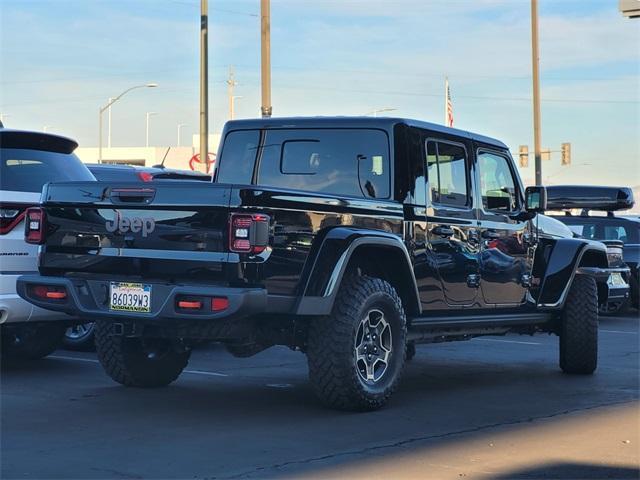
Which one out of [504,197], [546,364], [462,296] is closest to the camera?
[462,296]

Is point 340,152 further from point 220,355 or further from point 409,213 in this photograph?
point 220,355

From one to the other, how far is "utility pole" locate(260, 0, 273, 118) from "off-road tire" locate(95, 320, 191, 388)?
10997 mm

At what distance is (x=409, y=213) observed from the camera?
25.9 feet

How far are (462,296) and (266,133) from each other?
205cm

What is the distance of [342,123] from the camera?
8398mm

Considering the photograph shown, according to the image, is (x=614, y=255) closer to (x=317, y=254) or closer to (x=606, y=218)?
(x=606, y=218)

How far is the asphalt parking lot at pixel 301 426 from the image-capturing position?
567cm

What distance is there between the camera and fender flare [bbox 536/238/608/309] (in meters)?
9.55

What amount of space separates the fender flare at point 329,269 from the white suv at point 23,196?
2.57 meters

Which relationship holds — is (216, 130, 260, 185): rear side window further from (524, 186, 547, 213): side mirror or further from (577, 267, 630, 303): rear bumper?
(577, 267, 630, 303): rear bumper

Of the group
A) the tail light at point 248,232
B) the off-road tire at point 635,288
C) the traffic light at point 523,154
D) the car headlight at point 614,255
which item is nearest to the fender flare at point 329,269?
the tail light at point 248,232

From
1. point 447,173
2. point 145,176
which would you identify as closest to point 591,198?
point 145,176

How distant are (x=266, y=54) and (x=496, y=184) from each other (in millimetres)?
10719

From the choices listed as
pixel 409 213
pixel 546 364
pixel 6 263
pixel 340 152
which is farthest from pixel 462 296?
pixel 6 263
